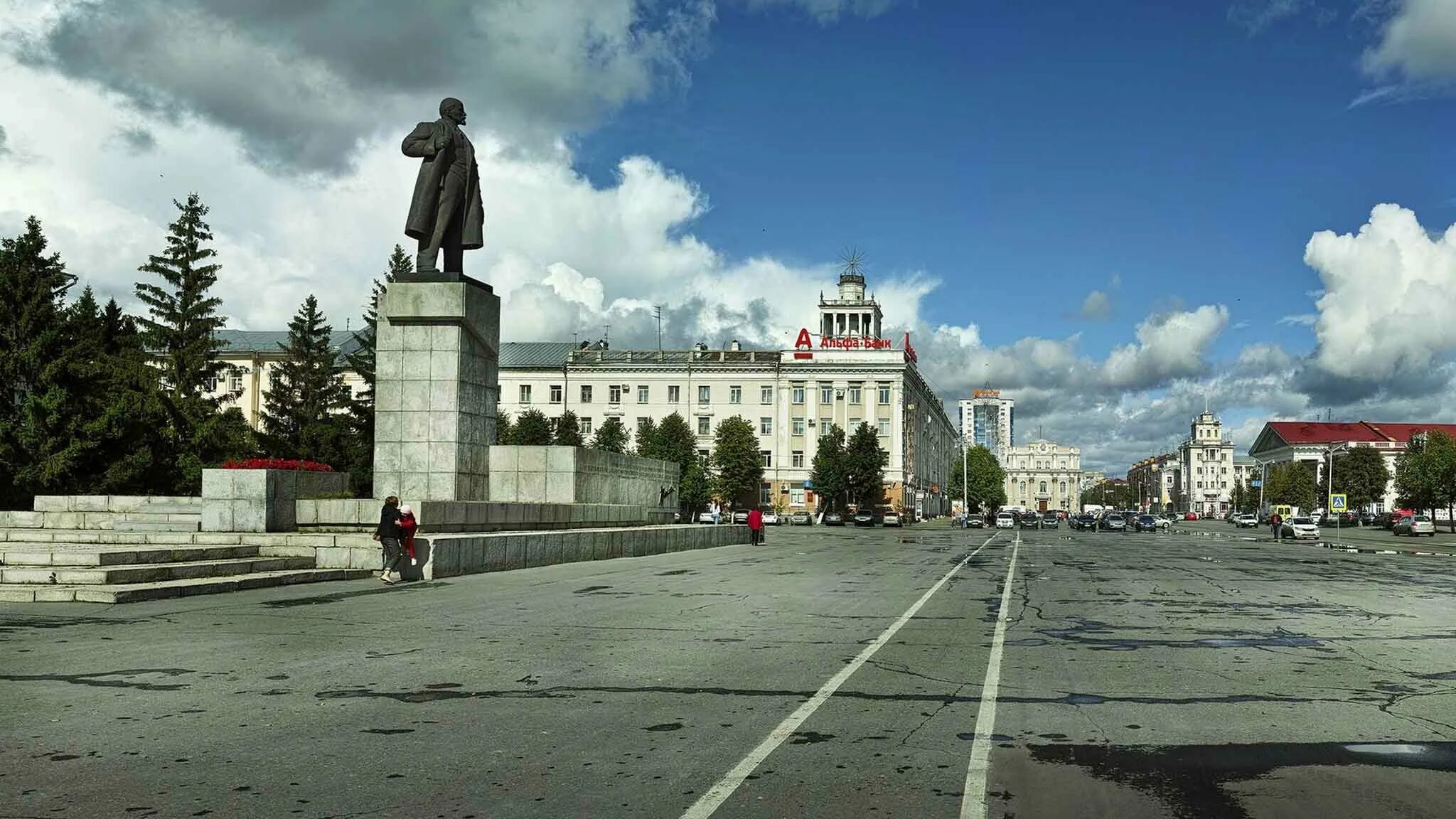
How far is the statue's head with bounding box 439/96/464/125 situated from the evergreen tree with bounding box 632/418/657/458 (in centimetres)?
7125

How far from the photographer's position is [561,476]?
2609 centimetres

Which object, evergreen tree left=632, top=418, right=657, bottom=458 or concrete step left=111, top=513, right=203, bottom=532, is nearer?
concrete step left=111, top=513, right=203, bottom=532

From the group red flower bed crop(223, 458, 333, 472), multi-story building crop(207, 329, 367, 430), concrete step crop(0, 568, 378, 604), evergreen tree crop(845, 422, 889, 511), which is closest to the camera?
concrete step crop(0, 568, 378, 604)

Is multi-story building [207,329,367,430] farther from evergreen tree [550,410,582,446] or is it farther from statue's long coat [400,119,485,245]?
statue's long coat [400,119,485,245]

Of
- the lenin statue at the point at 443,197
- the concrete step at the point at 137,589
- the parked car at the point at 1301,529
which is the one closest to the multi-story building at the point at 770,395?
the parked car at the point at 1301,529

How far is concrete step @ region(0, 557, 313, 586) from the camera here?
14.5m

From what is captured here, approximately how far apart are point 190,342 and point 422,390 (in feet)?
124

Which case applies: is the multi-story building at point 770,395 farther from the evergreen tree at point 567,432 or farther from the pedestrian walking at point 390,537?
the pedestrian walking at point 390,537

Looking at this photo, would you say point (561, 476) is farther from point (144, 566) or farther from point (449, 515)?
point (144, 566)

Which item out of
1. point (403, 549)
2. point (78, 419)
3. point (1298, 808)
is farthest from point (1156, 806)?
point (78, 419)

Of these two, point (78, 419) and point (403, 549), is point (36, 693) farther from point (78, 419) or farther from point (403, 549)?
point (78, 419)

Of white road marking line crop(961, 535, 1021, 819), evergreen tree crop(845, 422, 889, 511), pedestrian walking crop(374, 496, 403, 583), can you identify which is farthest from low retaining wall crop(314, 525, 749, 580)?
evergreen tree crop(845, 422, 889, 511)

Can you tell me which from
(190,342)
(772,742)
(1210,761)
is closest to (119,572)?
(772,742)

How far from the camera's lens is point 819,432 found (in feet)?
350
